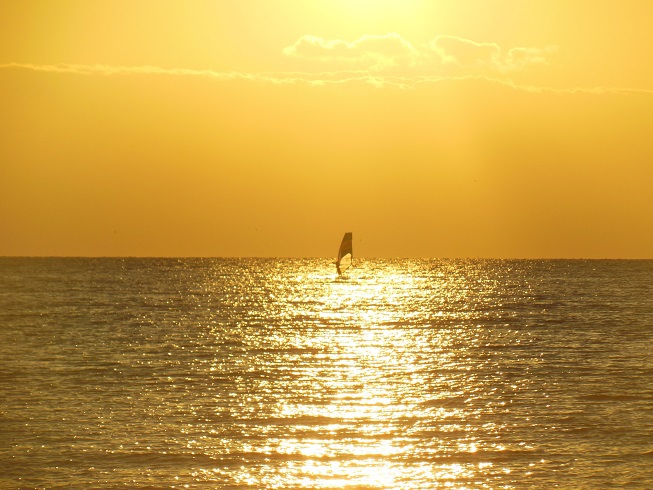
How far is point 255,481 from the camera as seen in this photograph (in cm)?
2623

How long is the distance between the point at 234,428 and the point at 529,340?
127 feet

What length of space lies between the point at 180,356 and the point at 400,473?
2979 cm

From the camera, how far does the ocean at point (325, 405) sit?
2734 centimetres

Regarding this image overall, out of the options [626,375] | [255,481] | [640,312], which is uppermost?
[640,312]

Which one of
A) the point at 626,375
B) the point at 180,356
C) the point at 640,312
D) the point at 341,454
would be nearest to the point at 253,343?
the point at 180,356

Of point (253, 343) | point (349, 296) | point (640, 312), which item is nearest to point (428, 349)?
point (253, 343)

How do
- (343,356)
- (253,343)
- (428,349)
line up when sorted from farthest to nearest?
(253,343) → (428,349) → (343,356)

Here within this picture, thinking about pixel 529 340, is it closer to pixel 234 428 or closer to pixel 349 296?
pixel 234 428

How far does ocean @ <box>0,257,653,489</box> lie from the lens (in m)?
27.3

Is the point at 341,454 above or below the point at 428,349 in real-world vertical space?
below

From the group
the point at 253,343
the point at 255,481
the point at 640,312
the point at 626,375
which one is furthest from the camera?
the point at 640,312

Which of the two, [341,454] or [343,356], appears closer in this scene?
[341,454]

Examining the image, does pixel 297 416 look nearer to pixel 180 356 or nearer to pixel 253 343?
pixel 180 356

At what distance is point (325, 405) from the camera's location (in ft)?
121
